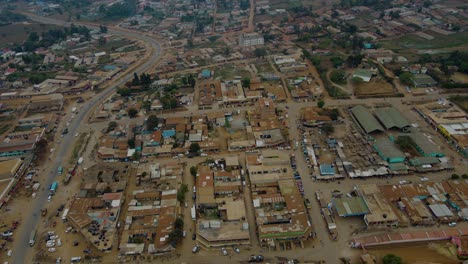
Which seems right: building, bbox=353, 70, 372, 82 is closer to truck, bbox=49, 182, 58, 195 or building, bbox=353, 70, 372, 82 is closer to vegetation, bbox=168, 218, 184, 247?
vegetation, bbox=168, 218, 184, 247

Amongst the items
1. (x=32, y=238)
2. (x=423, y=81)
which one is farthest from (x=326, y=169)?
(x=32, y=238)

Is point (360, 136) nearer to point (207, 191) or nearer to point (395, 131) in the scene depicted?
point (395, 131)

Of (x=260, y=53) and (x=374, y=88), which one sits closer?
(x=374, y=88)

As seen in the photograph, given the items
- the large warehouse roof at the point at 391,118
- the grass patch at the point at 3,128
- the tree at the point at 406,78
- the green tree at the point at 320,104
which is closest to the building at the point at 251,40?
the green tree at the point at 320,104

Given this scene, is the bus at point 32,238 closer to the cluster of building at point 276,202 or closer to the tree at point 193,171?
the tree at point 193,171

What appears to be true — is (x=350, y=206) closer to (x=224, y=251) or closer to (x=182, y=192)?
(x=224, y=251)

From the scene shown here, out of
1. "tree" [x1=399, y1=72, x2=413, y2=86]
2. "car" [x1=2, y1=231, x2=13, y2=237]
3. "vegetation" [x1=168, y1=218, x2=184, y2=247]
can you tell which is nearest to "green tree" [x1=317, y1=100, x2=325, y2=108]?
"tree" [x1=399, y1=72, x2=413, y2=86]

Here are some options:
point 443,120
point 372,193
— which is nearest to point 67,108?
point 372,193
